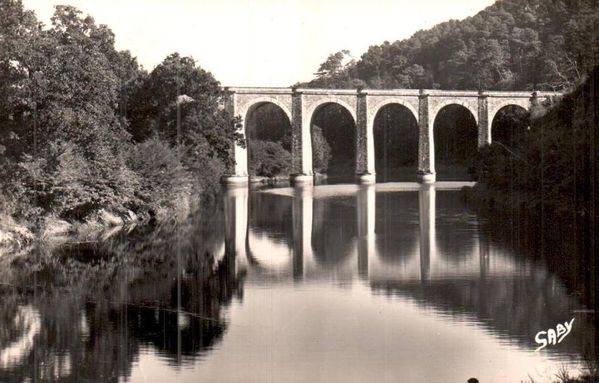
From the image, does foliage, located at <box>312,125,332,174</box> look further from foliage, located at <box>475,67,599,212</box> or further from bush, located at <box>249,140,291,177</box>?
foliage, located at <box>475,67,599,212</box>

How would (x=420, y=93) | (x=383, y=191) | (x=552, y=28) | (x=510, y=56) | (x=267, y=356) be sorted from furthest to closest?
(x=510, y=56) → (x=552, y=28) → (x=420, y=93) → (x=383, y=191) → (x=267, y=356)

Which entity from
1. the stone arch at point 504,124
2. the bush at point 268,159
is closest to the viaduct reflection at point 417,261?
the bush at point 268,159

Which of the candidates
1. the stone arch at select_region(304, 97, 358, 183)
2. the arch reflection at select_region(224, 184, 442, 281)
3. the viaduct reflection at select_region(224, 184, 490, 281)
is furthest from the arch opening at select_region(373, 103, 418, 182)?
the viaduct reflection at select_region(224, 184, 490, 281)

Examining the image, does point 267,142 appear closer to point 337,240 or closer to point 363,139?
point 363,139

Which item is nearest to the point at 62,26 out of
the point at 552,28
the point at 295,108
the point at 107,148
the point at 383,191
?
the point at 107,148

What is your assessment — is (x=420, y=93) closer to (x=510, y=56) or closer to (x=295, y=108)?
(x=295, y=108)

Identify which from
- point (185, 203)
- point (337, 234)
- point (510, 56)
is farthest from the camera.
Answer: point (510, 56)

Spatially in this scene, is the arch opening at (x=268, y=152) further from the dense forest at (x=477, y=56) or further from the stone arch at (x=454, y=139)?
the dense forest at (x=477, y=56)
